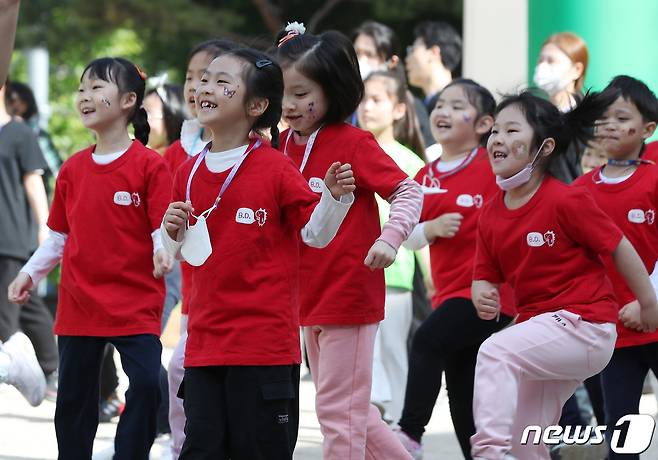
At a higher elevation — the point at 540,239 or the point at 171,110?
the point at 171,110

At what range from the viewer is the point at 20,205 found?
26.6 ft

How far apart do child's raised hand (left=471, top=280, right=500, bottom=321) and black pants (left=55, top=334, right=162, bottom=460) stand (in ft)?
4.19

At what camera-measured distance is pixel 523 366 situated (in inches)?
189

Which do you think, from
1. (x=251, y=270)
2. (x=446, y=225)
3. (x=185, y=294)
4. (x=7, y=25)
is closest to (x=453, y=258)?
(x=446, y=225)

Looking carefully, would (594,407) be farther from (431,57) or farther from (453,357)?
(431,57)

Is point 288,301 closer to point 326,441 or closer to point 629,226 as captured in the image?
point 326,441

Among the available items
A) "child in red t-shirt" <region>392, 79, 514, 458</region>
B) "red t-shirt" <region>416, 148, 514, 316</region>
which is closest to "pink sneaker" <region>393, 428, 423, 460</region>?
"child in red t-shirt" <region>392, 79, 514, 458</region>

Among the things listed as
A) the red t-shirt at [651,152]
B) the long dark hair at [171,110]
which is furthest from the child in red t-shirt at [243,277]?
the long dark hair at [171,110]

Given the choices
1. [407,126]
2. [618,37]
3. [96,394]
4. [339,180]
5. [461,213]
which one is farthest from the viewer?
[618,37]

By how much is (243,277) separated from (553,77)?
3958 mm

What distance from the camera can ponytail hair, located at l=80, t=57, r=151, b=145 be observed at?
18.2 feet

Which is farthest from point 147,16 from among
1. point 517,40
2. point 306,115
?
point 306,115

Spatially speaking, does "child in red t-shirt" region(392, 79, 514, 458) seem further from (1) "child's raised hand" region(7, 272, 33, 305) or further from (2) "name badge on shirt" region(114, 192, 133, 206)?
(1) "child's raised hand" region(7, 272, 33, 305)

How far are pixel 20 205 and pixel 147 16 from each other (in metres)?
12.9
